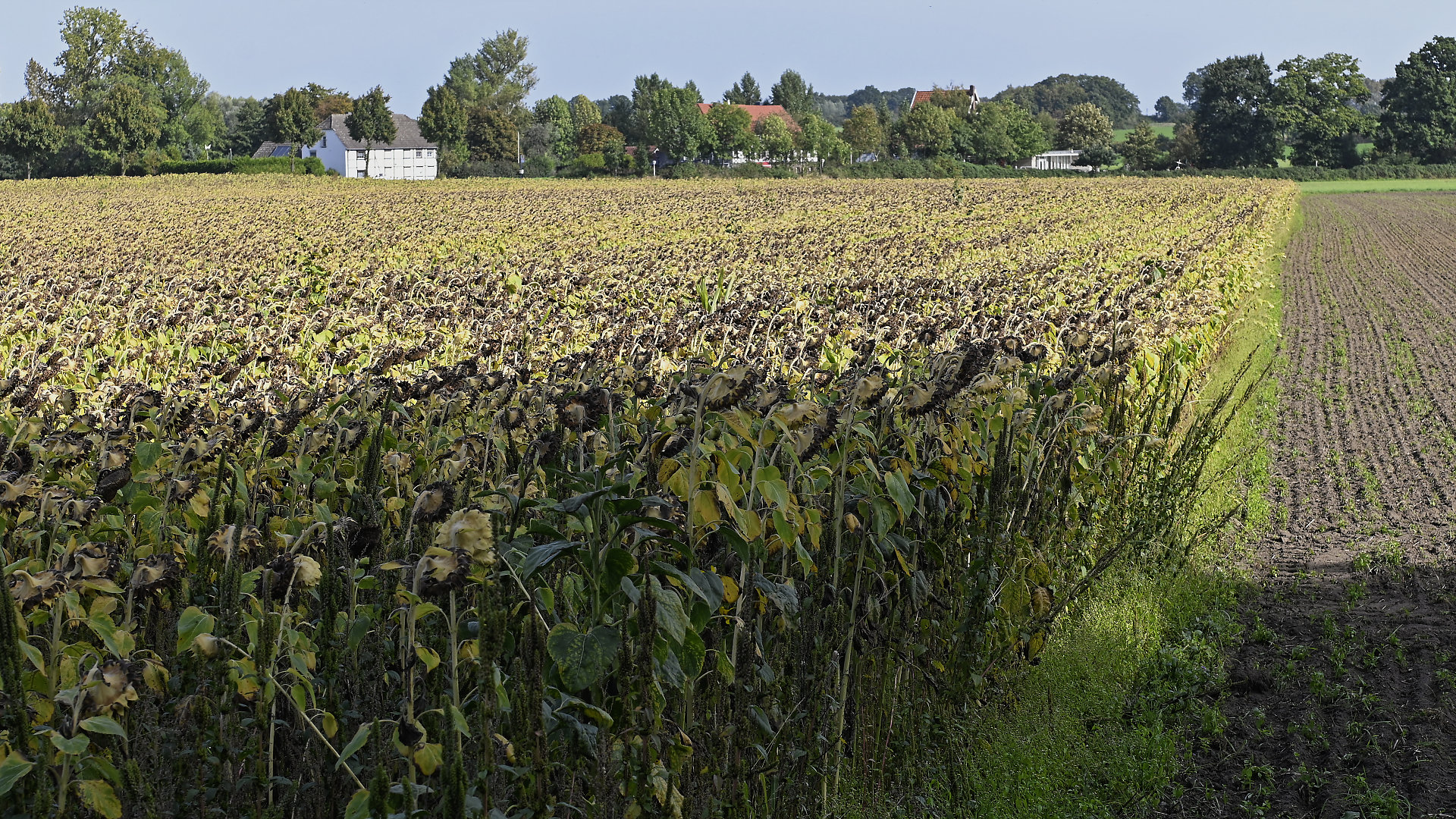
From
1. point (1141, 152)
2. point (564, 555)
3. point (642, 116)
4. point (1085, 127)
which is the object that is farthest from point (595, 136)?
point (564, 555)

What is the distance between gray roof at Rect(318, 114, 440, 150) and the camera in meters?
94.9

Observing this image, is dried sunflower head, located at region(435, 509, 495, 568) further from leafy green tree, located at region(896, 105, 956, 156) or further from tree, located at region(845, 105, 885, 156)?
tree, located at region(845, 105, 885, 156)

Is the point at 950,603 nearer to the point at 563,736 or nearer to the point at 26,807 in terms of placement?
the point at 563,736

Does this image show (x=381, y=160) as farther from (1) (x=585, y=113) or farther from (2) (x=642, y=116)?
(1) (x=585, y=113)

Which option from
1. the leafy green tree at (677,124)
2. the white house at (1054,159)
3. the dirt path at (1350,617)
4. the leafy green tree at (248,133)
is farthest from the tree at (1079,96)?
the dirt path at (1350,617)

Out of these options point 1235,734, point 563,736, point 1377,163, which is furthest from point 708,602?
point 1377,163

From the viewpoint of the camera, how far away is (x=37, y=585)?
2246 mm

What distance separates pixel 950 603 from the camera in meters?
4.47

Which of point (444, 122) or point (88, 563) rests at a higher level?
point (444, 122)

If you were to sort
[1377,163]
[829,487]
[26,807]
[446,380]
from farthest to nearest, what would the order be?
[1377,163] → [446,380] → [829,487] → [26,807]

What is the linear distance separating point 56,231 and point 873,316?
2378cm

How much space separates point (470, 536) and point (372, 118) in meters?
90.6

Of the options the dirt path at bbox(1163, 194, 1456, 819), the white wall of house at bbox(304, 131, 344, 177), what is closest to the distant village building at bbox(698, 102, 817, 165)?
the white wall of house at bbox(304, 131, 344, 177)

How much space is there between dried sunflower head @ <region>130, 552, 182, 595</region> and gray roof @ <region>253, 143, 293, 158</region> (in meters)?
106
